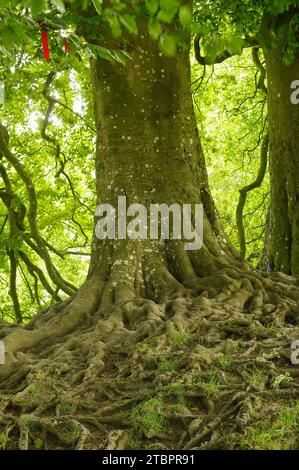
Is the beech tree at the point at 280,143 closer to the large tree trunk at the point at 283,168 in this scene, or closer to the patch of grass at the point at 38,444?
the large tree trunk at the point at 283,168

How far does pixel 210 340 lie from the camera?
5.78 metres

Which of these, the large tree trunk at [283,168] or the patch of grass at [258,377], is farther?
the large tree trunk at [283,168]

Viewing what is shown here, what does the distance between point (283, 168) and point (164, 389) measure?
5052 mm

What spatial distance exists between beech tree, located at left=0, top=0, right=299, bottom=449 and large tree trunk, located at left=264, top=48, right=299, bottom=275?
26 cm

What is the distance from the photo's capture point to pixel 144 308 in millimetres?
6602

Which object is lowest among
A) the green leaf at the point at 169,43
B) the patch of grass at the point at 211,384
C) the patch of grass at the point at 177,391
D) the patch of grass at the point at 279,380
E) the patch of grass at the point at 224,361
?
the patch of grass at the point at 177,391

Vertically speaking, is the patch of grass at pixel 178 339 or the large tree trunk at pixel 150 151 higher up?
the large tree trunk at pixel 150 151

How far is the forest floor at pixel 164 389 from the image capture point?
426cm

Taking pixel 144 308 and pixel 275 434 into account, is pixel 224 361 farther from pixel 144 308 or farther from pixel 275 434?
pixel 144 308

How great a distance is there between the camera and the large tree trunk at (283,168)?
8.91 m

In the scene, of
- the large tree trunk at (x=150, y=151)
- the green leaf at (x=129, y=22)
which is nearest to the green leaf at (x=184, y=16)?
the green leaf at (x=129, y=22)

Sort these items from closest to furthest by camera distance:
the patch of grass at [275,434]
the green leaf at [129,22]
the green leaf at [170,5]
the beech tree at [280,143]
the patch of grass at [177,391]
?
the green leaf at [170,5]
the green leaf at [129,22]
the patch of grass at [275,434]
the patch of grass at [177,391]
the beech tree at [280,143]

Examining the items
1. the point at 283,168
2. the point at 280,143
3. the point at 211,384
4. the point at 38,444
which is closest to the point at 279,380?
the point at 211,384

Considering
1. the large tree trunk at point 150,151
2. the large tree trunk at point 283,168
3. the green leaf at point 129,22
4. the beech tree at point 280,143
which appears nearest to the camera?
the green leaf at point 129,22
